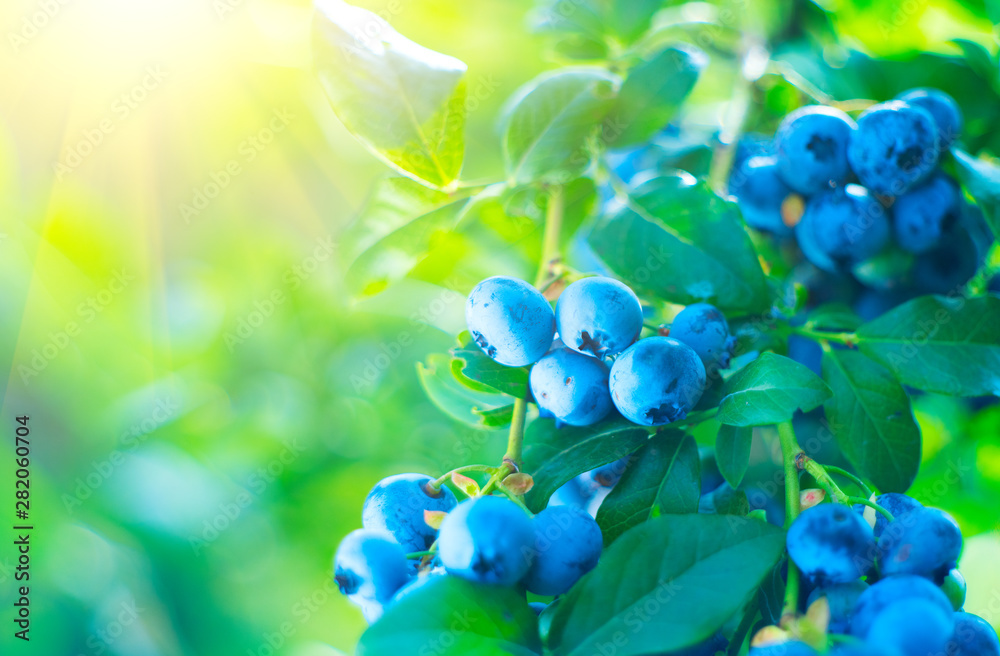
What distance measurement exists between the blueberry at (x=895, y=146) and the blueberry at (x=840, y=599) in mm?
545

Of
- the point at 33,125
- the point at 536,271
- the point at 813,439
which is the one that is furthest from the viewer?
the point at 33,125

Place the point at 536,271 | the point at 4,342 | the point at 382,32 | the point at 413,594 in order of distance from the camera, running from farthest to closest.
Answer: the point at 4,342 < the point at 536,271 < the point at 382,32 < the point at 413,594

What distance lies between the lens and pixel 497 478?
662 mm

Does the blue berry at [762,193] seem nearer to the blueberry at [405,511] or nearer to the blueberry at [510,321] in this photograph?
the blueberry at [510,321]

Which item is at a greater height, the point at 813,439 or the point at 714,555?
the point at 714,555

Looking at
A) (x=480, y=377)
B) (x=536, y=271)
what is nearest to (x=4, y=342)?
(x=536, y=271)

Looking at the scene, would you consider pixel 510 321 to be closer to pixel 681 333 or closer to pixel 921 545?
pixel 681 333

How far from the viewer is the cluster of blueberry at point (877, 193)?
0.90 metres

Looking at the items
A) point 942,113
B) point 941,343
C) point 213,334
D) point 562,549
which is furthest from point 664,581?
point 213,334

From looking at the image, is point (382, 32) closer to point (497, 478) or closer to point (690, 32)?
point (497, 478)

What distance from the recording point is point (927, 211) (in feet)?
3.08

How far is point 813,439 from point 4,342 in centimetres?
192

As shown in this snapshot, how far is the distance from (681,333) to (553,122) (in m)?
0.38

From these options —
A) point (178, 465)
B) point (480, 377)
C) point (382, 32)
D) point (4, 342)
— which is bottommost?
point (178, 465)
